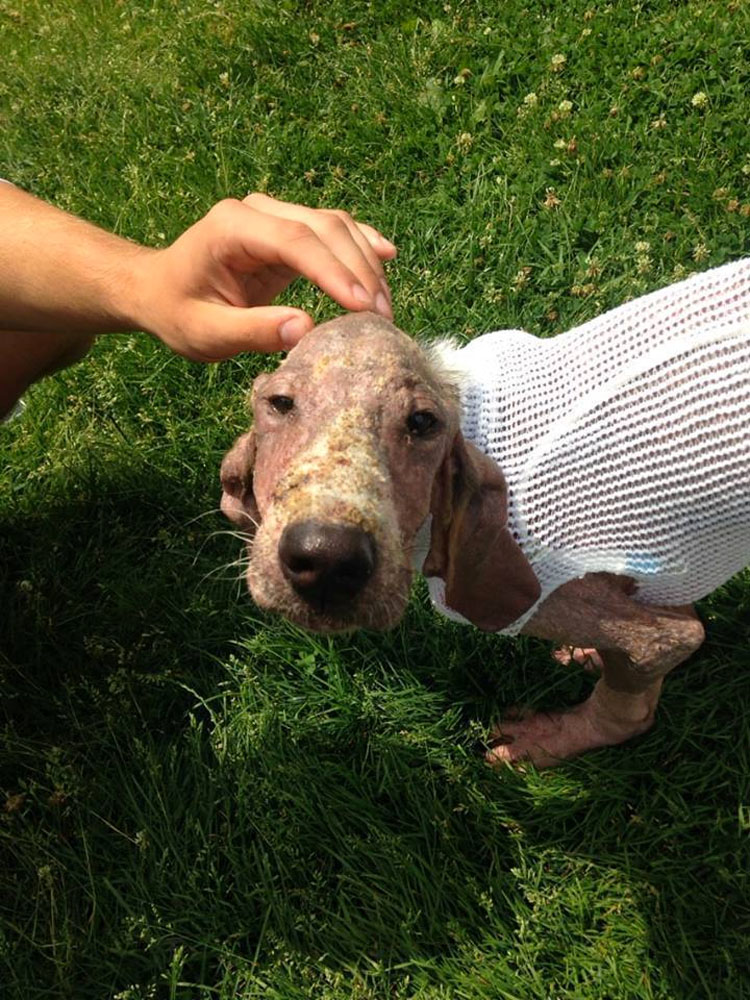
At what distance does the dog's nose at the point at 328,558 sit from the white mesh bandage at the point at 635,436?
2.84ft

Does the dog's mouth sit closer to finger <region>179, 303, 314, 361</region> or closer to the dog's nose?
the dog's nose

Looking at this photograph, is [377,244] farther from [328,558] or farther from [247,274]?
[328,558]

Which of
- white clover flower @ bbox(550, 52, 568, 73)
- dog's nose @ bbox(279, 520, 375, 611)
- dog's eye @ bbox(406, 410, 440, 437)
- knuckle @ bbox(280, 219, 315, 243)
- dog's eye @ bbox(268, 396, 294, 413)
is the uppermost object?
white clover flower @ bbox(550, 52, 568, 73)

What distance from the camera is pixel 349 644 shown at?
12.0ft

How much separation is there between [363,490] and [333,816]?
1912mm

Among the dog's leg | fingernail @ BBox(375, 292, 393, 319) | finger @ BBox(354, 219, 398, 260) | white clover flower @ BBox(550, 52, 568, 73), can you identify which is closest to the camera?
fingernail @ BBox(375, 292, 393, 319)

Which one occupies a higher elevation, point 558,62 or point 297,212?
point 558,62

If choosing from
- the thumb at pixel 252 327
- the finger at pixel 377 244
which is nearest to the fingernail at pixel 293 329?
the thumb at pixel 252 327

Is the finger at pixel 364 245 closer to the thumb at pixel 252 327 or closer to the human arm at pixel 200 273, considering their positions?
the human arm at pixel 200 273

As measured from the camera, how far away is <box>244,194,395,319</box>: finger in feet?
7.82

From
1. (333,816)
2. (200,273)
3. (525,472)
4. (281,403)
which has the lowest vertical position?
(333,816)

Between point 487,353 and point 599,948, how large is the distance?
2235mm

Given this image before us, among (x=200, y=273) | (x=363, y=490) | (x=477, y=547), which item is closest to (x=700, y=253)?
(x=477, y=547)

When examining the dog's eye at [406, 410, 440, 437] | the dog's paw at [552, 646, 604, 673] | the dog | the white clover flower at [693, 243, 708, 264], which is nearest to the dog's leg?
the dog
